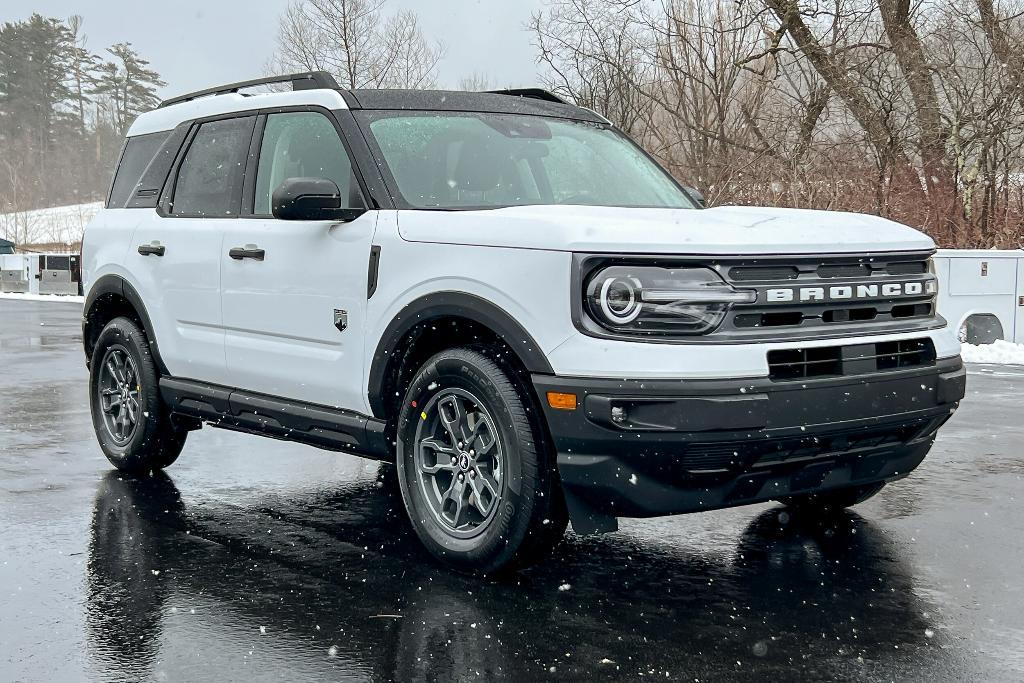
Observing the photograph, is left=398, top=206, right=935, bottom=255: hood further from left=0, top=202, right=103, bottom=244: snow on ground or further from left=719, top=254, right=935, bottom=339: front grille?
left=0, top=202, right=103, bottom=244: snow on ground

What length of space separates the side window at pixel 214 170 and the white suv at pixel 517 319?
17 mm

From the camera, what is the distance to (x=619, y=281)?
4.35m

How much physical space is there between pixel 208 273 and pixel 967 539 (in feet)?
12.5

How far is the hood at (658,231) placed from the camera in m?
4.34

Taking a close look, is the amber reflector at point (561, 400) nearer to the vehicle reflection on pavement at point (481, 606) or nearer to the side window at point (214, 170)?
the vehicle reflection on pavement at point (481, 606)

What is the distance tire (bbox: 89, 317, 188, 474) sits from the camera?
683 cm

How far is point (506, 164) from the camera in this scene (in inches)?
227

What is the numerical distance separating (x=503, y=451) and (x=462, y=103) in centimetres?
208

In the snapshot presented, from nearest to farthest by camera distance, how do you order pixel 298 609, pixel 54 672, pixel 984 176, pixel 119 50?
1. pixel 54 672
2. pixel 298 609
3. pixel 984 176
4. pixel 119 50

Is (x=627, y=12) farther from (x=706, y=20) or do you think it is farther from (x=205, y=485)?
(x=205, y=485)

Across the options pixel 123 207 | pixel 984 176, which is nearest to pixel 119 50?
pixel 984 176

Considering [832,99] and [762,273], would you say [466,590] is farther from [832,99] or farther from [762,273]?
[832,99]

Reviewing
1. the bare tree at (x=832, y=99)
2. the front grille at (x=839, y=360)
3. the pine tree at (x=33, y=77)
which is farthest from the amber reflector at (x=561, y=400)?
the pine tree at (x=33, y=77)

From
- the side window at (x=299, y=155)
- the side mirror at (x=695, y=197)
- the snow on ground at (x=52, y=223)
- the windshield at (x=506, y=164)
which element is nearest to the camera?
the windshield at (x=506, y=164)
